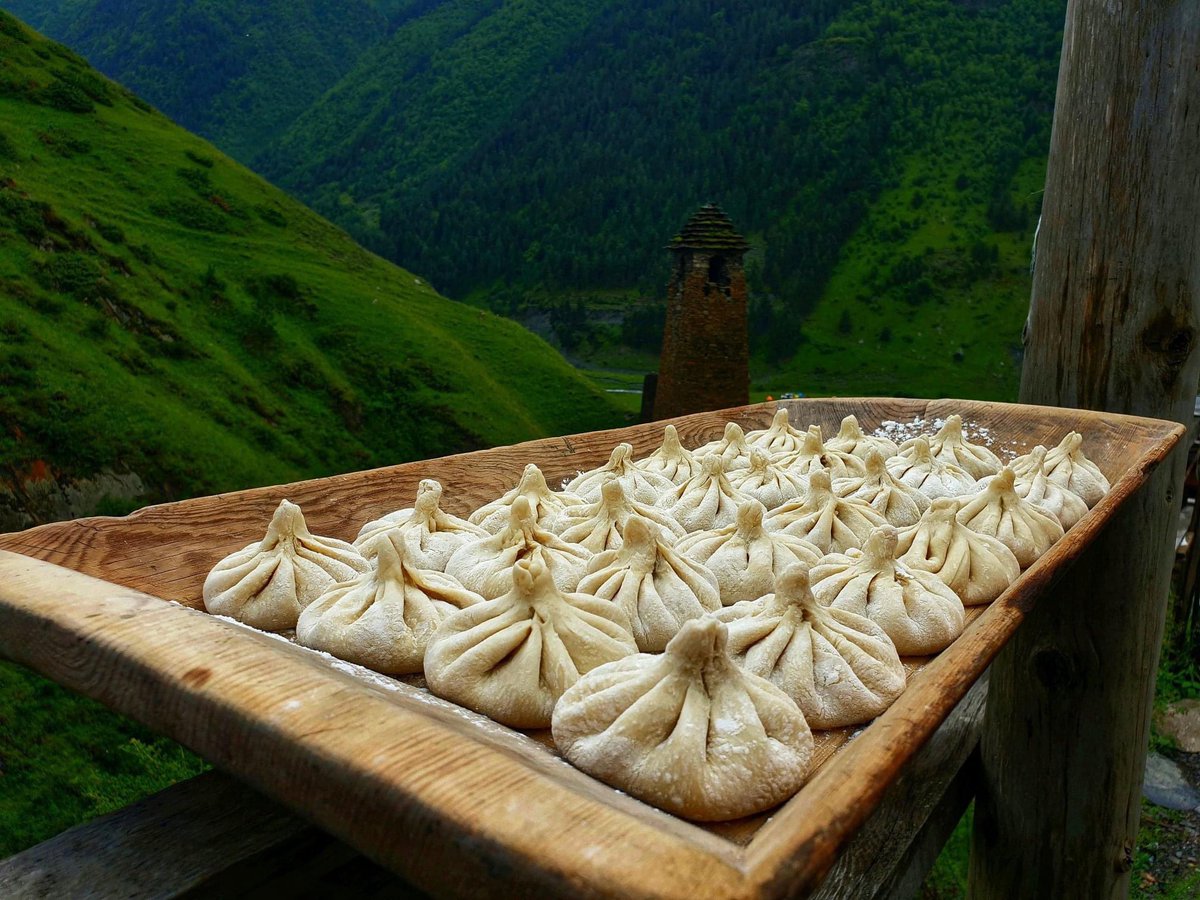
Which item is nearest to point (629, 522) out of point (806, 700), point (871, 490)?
point (806, 700)

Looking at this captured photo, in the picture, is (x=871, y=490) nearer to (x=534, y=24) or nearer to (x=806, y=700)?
(x=806, y=700)

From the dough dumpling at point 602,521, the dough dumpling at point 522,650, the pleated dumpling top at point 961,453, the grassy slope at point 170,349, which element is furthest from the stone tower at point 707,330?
the dough dumpling at point 522,650

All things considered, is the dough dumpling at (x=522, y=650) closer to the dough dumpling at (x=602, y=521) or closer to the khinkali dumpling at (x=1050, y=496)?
the dough dumpling at (x=602, y=521)

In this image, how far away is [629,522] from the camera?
5.72 feet

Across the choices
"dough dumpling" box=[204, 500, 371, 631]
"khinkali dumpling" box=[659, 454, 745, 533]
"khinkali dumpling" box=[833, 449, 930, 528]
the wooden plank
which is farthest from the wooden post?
"dough dumpling" box=[204, 500, 371, 631]

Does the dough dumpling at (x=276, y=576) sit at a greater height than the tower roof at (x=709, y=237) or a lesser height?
lesser

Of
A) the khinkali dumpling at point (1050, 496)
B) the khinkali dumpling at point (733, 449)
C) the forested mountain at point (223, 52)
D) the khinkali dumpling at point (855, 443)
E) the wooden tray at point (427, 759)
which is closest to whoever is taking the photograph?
the wooden tray at point (427, 759)

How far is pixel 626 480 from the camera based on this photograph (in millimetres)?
2695

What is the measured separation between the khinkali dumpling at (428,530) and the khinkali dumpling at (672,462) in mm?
892

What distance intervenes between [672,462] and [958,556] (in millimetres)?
1142

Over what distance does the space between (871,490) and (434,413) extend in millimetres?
7175

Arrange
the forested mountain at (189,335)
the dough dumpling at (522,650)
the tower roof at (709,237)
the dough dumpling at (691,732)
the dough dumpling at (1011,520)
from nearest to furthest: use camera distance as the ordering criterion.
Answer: the dough dumpling at (691,732) < the dough dumpling at (522,650) < the dough dumpling at (1011,520) < the forested mountain at (189,335) < the tower roof at (709,237)

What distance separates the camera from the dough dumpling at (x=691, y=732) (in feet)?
3.45

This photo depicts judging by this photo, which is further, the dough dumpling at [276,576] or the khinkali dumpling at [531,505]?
the khinkali dumpling at [531,505]
